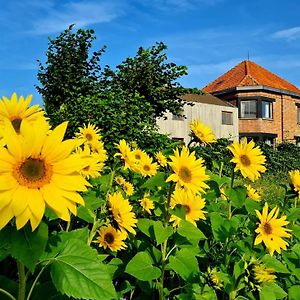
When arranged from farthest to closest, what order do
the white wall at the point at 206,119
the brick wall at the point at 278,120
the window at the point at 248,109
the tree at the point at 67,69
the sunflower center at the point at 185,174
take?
the brick wall at the point at 278,120 → the window at the point at 248,109 → the white wall at the point at 206,119 → the tree at the point at 67,69 → the sunflower center at the point at 185,174

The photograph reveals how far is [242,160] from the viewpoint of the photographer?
2391 millimetres

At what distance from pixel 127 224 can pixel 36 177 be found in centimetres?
102

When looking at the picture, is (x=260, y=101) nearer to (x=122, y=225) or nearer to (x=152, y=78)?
(x=152, y=78)

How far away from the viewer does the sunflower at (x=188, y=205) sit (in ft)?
7.19

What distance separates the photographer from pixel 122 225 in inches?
83.9

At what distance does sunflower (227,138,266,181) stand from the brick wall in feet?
94.2

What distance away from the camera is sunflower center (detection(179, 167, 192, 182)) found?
6.63ft

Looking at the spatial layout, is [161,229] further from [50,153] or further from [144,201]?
[50,153]

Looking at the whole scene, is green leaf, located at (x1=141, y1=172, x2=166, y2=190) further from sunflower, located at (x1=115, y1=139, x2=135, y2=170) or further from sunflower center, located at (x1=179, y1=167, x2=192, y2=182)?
sunflower, located at (x1=115, y1=139, x2=135, y2=170)

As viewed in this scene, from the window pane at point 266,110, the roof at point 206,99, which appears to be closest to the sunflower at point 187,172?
the roof at point 206,99

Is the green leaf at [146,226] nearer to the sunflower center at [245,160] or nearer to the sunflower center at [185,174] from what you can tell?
the sunflower center at [185,174]

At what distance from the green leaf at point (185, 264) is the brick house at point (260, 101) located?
2885 cm

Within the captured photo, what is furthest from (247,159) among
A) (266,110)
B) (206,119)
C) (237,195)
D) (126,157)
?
(266,110)

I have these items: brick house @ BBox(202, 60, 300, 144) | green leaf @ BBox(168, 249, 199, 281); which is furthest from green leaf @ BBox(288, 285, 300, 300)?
brick house @ BBox(202, 60, 300, 144)
